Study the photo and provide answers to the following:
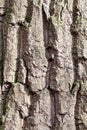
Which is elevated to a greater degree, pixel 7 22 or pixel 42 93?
pixel 7 22

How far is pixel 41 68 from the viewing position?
172 cm

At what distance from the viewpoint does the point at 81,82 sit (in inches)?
69.6

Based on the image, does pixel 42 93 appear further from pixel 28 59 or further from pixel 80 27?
pixel 80 27

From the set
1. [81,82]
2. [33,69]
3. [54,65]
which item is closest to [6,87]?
[33,69]

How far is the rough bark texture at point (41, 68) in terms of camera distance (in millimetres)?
1711

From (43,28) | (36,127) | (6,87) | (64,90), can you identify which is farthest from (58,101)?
(43,28)

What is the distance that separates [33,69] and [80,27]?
14.0 inches

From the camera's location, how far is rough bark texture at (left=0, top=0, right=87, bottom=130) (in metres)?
1.71

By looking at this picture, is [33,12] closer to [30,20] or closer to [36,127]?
[30,20]

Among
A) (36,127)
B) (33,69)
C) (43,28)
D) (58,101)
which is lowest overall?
(36,127)

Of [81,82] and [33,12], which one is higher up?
[33,12]

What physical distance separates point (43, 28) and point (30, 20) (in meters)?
0.08

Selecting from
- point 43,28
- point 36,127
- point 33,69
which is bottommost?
point 36,127

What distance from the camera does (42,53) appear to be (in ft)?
5.67
